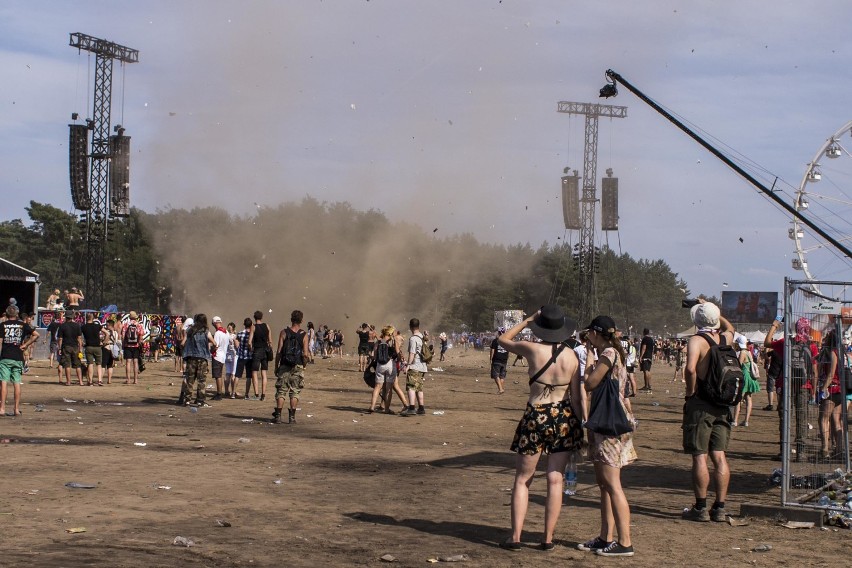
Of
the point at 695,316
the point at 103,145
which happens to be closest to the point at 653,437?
the point at 695,316

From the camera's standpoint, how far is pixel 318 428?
16688 mm

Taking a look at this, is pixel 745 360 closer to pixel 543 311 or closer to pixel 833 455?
pixel 833 455

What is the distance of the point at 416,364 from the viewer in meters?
18.9

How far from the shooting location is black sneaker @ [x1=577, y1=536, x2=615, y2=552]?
7.61m

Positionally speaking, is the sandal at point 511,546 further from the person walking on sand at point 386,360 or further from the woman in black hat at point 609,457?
the person walking on sand at point 386,360

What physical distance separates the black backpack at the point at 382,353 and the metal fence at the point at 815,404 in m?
8.68

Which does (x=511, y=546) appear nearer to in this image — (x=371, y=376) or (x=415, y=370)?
(x=415, y=370)

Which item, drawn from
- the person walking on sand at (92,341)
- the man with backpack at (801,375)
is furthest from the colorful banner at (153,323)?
the man with backpack at (801,375)

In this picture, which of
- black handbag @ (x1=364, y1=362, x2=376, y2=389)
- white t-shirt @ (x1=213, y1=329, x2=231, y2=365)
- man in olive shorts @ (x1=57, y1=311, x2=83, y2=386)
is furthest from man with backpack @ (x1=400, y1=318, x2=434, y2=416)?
man in olive shorts @ (x1=57, y1=311, x2=83, y2=386)

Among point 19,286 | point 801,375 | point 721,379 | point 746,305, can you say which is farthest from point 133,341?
point 746,305

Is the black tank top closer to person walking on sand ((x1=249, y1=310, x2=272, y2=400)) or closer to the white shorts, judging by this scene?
person walking on sand ((x1=249, y1=310, x2=272, y2=400))

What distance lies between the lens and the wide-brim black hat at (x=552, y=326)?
749 cm

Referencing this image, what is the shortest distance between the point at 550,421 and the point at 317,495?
348 cm

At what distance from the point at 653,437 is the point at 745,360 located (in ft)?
6.88
